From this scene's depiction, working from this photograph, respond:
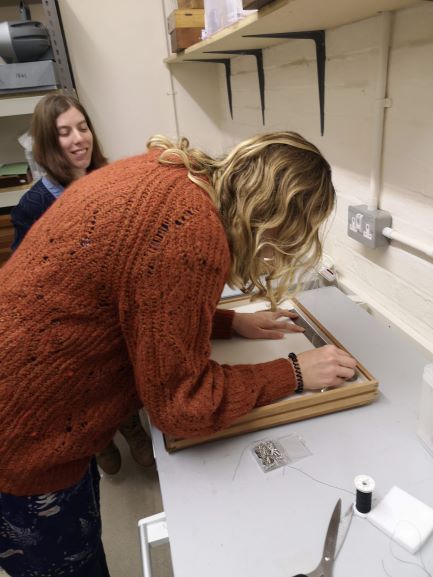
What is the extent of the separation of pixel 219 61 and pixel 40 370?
193 cm

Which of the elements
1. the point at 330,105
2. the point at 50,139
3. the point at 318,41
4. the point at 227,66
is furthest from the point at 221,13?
the point at 227,66

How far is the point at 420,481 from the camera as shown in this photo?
0.66 metres

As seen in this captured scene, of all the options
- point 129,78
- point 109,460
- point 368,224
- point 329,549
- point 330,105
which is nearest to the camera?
point 329,549

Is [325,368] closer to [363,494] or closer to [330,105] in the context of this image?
[363,494]

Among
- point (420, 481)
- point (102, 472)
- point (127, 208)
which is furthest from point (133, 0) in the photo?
point (420, 481)

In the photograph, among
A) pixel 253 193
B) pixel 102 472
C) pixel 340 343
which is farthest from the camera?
pixel 102 472

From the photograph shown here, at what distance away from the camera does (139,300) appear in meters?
0.59

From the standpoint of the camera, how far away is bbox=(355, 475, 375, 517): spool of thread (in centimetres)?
60

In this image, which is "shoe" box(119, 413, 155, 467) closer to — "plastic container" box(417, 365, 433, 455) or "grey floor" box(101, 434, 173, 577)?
"grey floor" box(101, 434, 173, 577)

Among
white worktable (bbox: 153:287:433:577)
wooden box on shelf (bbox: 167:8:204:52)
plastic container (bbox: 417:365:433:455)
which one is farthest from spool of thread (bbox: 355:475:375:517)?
wooden box on shelf (bbox: 167:8:204:52)

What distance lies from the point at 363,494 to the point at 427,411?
0.66 ft

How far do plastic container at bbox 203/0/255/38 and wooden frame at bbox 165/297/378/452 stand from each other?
3.15 feet

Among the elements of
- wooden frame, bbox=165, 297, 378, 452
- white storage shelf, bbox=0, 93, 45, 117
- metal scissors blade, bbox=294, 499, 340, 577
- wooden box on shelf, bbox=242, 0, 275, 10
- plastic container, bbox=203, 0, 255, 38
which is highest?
plastic container, bbox=203, 0, 255, 38

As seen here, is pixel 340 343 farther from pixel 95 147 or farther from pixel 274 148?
pixel 95 147
